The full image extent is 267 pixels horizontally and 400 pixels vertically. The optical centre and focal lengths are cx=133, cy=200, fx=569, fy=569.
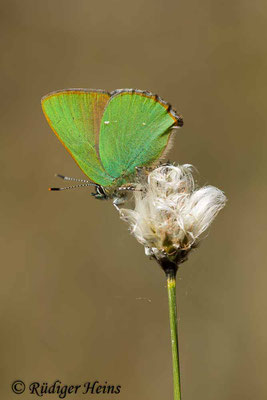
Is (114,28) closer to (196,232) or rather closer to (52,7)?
(52,7)

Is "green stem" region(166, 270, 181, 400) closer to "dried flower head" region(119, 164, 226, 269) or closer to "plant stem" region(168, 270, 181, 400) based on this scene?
"plant stem" region(168, 270, 181, 400)

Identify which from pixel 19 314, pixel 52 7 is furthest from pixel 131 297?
pixel 52 7

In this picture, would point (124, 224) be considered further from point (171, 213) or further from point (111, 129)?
point (171, 213)

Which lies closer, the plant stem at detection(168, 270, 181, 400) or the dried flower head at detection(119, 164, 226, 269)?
the plant stem at detection(168, 270, 181, 400)

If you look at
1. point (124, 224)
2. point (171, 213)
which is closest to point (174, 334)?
point (171, 213)

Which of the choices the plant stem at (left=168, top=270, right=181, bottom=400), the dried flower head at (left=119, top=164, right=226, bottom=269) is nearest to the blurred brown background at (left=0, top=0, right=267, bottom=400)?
the dried flower head at (left=119, top=164, right=226, bottom=269)

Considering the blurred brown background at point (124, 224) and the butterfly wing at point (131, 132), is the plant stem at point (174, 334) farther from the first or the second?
the blurred brown background at point (124, 224)
